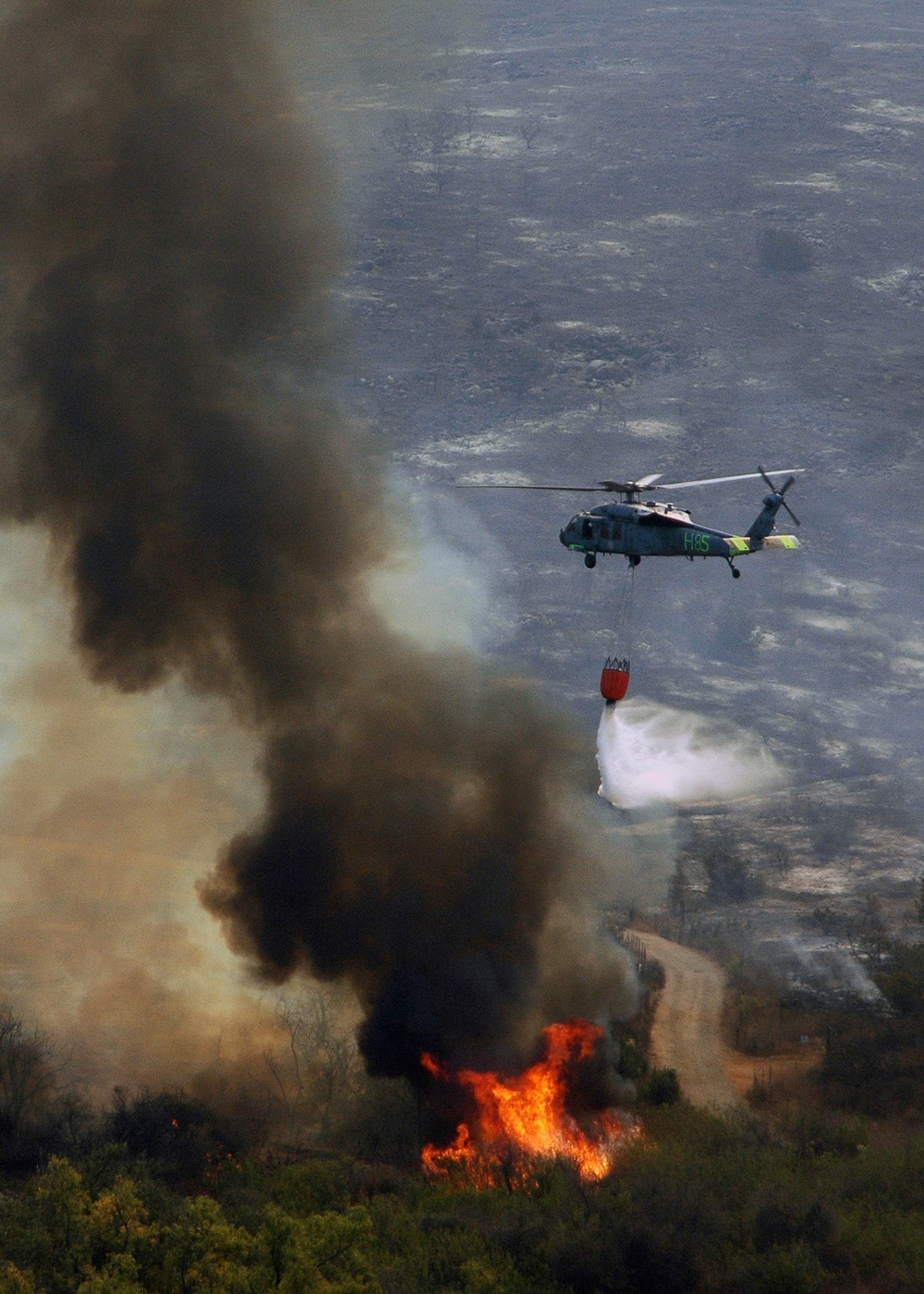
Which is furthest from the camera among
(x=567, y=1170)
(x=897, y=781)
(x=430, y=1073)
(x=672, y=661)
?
(x=672, y=661)

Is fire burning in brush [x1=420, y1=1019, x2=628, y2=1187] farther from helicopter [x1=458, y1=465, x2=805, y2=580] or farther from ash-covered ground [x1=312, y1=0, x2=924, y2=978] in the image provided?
ash-covered ground [x1=312, y1=0, x2=924, y2=978]

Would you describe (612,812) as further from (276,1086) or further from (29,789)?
(276,1086)

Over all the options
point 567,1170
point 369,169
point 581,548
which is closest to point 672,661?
point 581,548

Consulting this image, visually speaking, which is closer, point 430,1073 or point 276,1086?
point 430,1073

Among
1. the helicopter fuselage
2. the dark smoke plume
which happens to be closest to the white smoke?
the dark smoke plume

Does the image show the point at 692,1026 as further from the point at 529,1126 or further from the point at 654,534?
the point at 654,534

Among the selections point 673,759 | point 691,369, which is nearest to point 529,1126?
point 673,759
